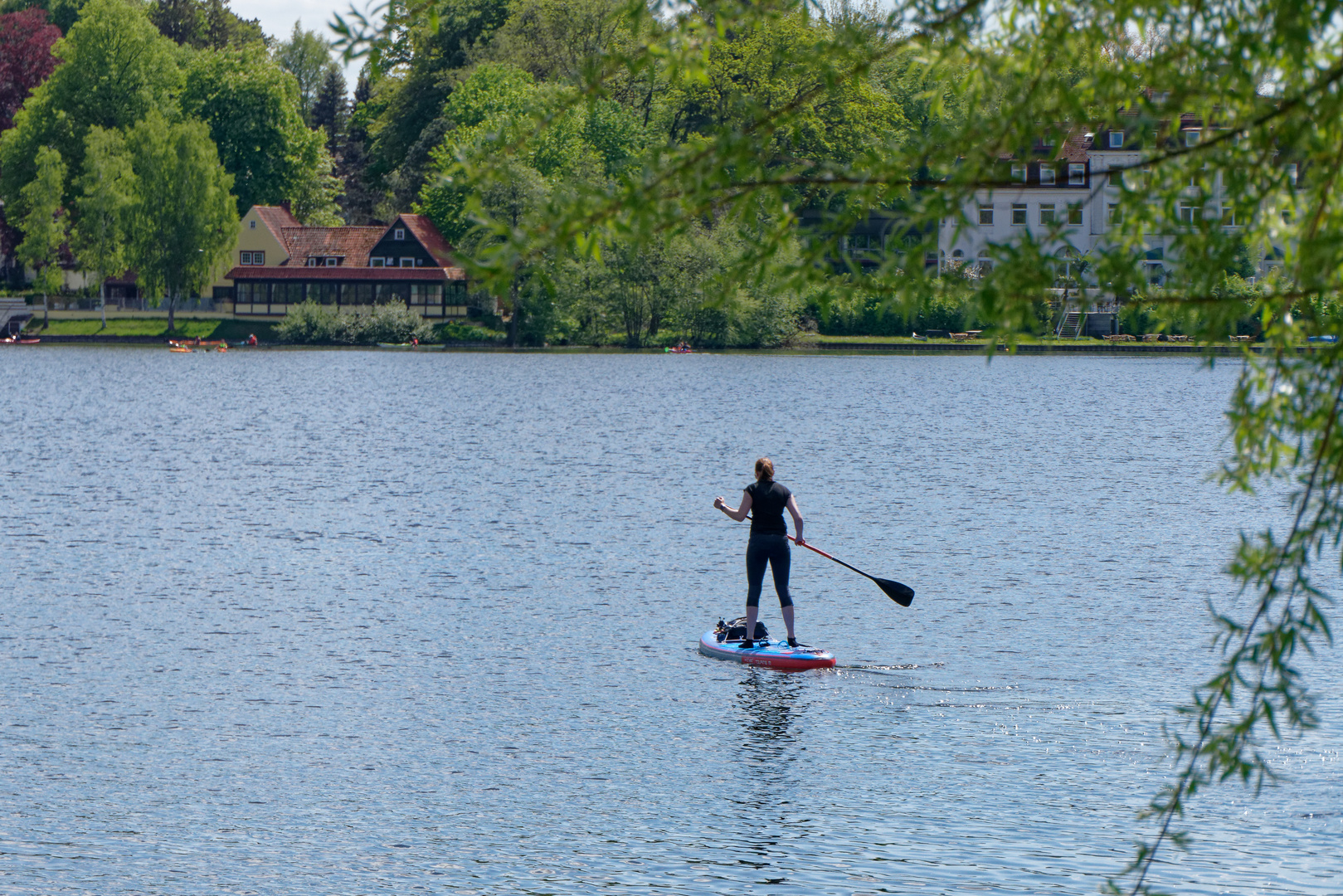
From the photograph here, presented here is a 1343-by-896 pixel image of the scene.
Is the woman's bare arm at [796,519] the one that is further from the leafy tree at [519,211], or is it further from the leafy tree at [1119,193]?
the leafy tree at [519,211]

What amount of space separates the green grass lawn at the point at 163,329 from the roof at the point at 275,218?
7.75m

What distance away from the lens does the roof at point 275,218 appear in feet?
468

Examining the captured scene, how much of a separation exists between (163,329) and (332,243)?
→ 15.4 metres

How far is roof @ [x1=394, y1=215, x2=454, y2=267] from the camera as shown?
13775 cm

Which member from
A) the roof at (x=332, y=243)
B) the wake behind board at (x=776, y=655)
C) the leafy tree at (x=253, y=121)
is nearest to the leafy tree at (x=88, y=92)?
the leafy tree at (x=253, y=121)

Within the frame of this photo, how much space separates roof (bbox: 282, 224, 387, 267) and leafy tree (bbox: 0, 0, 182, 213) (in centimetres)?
1404

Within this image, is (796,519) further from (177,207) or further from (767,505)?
(177,207)

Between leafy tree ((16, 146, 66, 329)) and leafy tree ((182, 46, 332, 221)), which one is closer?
leafy tree ((16, 146, 66, 329))

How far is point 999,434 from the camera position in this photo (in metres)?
75.9

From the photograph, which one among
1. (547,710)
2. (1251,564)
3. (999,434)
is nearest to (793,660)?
(547,710)

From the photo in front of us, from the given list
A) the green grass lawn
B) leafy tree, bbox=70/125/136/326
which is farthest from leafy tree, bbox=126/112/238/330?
the green grass lawn

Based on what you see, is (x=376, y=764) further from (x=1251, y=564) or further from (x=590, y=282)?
(x=590, y=282)

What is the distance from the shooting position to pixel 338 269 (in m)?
140

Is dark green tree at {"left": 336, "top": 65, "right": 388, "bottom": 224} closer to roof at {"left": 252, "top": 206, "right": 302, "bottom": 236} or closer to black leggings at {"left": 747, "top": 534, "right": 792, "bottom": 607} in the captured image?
roof at {"left": 252, "top": 206, "right": 302, "bottom": 236}
